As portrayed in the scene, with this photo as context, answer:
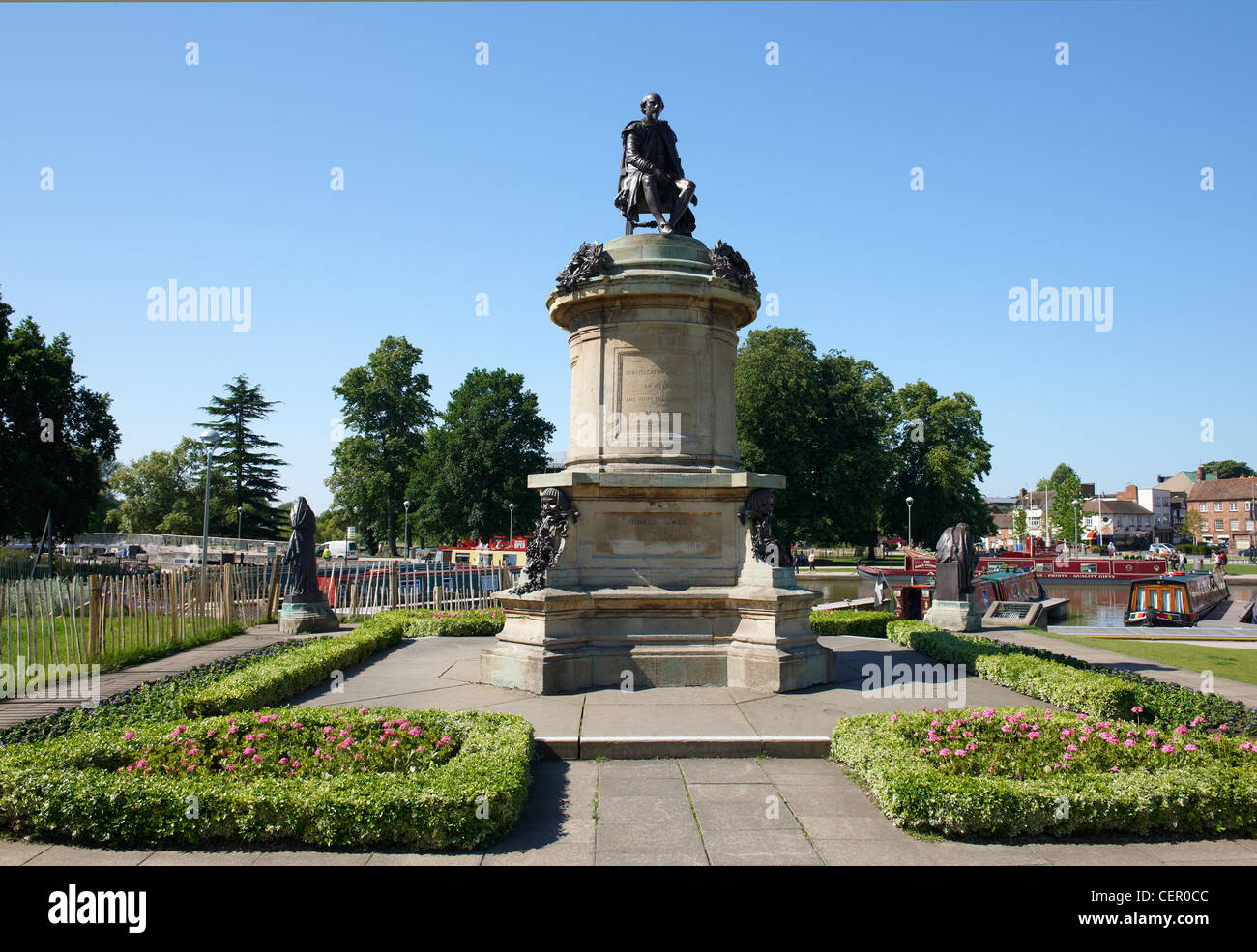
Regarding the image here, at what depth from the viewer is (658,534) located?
10773mm

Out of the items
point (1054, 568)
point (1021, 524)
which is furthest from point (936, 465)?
point (1021, 524)

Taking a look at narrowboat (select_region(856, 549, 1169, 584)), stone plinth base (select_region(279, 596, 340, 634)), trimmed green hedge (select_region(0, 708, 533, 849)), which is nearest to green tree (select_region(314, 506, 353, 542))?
narrowboat (select_region(856, 549, 1169, 584))

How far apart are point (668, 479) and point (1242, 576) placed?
60.9 metres

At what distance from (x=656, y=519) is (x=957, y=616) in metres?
10.4

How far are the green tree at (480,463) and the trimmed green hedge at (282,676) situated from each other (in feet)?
130

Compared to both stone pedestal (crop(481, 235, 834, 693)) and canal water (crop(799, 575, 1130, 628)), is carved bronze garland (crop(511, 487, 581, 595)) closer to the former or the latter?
stone pedestal (crop(481, 235, 834, 693))

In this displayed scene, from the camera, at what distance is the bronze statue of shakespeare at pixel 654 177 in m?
11.8

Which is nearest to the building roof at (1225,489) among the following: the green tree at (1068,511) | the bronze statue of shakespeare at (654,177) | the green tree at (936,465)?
the green tree at (1068,511)

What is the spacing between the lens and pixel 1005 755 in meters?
6.66

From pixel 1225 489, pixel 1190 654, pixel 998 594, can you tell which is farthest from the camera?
pixel 1225 489

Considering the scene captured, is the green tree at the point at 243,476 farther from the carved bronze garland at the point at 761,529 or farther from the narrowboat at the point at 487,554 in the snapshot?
the carved bronze garland at the point at 761,529

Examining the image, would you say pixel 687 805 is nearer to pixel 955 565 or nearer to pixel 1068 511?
pixel 955 565

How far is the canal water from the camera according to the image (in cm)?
3101
